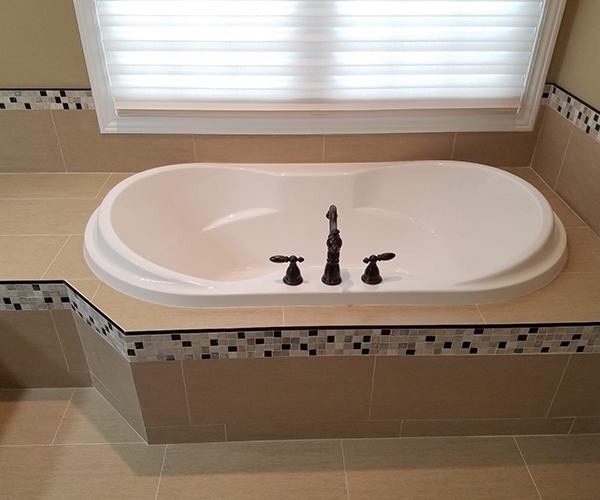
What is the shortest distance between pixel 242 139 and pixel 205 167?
0.20 m

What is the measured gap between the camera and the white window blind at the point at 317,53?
2064 mm

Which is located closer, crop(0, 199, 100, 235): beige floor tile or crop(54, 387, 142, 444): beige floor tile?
crop(54, 387, 142, 444): beige floor tile

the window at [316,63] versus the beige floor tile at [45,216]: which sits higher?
the window at [316,63]

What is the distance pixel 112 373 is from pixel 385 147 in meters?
1.45

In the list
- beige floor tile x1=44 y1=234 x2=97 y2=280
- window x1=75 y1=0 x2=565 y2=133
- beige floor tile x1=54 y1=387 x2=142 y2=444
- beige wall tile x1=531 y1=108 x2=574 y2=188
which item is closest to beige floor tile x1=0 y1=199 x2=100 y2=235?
beige floor tile x1=44 y1=234 x2=97 y2=280

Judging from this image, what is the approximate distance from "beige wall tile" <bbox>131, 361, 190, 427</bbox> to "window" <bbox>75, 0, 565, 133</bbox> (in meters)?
1.10

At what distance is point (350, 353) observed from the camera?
160 cm

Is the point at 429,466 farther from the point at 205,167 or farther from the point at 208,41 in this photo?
the point at 208,41

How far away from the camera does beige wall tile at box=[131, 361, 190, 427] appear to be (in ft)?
5.29

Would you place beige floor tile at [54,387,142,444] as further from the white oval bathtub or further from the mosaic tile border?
the mosaic tile border

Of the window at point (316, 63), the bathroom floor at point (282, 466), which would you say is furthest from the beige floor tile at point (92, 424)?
the window at point (316, 63)

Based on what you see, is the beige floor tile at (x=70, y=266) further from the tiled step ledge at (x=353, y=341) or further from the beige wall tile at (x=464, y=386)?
the beige wall tile at (x=464, y=386)

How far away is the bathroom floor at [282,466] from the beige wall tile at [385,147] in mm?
1203

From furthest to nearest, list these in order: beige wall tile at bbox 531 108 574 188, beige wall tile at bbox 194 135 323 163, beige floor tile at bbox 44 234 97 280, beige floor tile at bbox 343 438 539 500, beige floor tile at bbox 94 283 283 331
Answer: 1. beige wall tile at bbox 194 135 323 163
2. beige wall tile at bbox 531 108 574 188
3. beige floor tile at bbox 44 234 97 280
4. beige floor tile at bbox 343 438 539 500
5. beige floor tile at bbox 94 283 283 331
